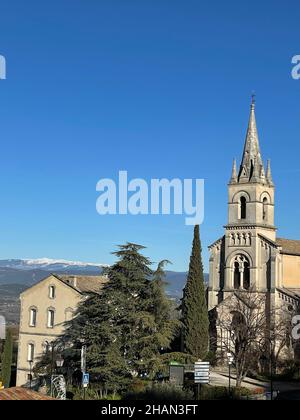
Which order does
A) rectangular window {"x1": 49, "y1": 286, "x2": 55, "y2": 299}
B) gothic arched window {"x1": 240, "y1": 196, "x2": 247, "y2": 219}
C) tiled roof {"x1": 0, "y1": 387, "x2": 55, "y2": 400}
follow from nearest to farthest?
tiled roof {"x1": 0, "y1": 387, "x2": 55, "y2": 400} < rectangular window {"x1": 49, "y1": 286, "x2": 55, "y2": 299} < gothic arched window {"x1": 240, "y1": 196, "x2": 247, "y2": 219}

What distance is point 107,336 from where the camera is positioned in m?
37.4

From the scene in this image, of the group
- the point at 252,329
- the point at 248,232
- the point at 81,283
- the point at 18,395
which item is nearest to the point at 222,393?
the point at 252,329

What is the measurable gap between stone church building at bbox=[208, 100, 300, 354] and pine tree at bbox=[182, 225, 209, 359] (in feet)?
16.0

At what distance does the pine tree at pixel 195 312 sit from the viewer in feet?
161

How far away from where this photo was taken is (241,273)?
5522cm

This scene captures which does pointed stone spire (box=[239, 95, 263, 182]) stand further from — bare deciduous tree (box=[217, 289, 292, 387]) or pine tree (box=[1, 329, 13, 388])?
pine tree (box=[1, 329, 13, 388])

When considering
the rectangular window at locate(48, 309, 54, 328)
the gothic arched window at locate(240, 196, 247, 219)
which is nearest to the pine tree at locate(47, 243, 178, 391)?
the rectangular window at locate(48, 309, 54, 328)

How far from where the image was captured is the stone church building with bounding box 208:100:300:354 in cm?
5388

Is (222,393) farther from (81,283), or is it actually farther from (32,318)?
(32,318)

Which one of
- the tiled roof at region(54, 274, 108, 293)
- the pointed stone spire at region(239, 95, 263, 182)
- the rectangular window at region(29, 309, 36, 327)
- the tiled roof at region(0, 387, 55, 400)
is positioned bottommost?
the tiled roof at region(0, 387, 55, 400)
